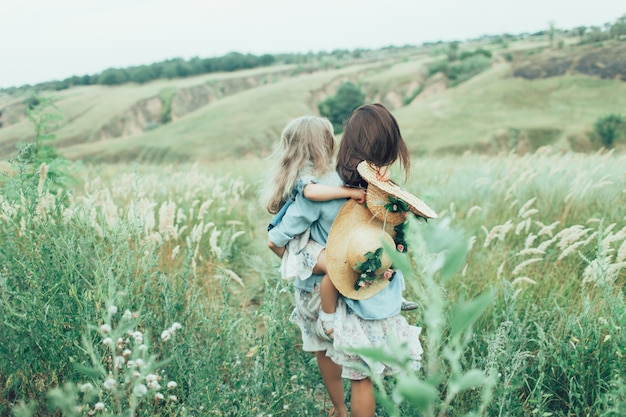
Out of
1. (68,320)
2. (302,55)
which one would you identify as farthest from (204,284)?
(302,55)

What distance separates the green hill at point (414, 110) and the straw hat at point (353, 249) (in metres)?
25.8

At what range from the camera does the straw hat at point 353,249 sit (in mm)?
2361

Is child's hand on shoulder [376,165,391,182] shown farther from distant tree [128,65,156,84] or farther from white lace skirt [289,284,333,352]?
distant tree [128,65,156,84]

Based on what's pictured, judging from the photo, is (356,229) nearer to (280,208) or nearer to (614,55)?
(280,208)

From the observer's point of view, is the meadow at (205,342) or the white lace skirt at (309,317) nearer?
the meadow at (205,342)

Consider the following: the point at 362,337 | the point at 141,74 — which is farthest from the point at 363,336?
the point at 141,74

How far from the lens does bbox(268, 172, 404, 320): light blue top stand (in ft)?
8.20

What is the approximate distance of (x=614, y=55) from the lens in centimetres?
4106

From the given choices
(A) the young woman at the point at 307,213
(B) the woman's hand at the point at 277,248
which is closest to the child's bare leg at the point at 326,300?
(A) the young woman at the point at 307,213

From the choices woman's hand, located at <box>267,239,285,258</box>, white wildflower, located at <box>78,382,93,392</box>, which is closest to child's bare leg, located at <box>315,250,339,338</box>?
woman's hand, located at <box>267,239,285,258</box>

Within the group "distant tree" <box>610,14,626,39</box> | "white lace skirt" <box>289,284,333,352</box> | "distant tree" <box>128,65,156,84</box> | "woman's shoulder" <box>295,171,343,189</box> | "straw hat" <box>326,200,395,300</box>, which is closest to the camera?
"straw hat" <box>326,200,395,300</box>

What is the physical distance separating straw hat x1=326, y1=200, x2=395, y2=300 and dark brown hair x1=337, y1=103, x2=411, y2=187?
0.67 ft

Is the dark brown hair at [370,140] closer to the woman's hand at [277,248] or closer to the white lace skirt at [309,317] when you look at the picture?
the woman's hand at [277,248]

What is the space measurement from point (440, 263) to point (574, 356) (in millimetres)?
2274
